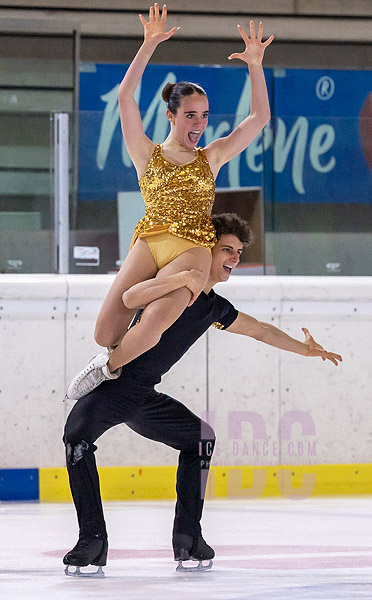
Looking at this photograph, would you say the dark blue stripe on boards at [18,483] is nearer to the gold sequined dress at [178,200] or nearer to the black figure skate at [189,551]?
the black figure skate at [189,551]

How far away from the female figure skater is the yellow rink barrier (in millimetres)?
2806

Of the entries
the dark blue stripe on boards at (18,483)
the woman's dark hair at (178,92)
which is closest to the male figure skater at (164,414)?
the woman's dark hair at (178,92)

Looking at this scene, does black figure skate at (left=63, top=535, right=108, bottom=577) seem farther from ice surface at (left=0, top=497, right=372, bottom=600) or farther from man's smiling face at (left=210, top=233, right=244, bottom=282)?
man's smiling face at (left=210, top=233, right=244, bottom=282)

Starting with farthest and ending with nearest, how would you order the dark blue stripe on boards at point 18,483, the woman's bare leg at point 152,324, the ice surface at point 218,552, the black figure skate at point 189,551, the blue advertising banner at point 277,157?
the blue advertising banner at point 277,157 → the dark blue stripe on boards at point 18,483 → the black figure skate at point 189,551 → the woman's bare leg at point 152,324 → the ice surface at point 218,552

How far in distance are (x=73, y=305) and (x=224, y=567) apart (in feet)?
9.38

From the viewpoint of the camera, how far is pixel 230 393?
20.5 feet

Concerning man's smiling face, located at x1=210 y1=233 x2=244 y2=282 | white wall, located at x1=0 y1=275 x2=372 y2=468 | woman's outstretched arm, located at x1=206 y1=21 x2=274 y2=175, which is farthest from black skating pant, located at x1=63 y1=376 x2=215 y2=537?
white wall, located at x1=0 y1=275 x2=372 y2=468

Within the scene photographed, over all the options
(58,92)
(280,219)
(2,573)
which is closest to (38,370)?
(280,219)

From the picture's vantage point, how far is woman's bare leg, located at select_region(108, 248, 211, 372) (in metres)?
3.24

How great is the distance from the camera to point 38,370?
20.1 ft

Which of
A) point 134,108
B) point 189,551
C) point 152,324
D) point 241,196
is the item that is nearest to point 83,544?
point 189,551

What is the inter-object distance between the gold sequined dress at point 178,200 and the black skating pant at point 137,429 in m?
0.53

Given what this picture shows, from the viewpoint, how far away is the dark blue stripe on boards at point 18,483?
239 inches

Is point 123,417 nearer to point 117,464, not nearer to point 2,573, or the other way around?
point 2,573
